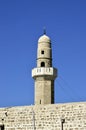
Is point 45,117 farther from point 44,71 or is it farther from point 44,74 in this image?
point 44,71

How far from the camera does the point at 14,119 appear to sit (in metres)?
19.9

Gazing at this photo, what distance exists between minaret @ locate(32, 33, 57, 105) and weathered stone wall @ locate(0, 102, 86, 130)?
3.90 m

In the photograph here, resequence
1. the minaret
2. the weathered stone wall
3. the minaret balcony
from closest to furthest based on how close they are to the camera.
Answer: the weathered stone wall, the minaret, the minaret balcony

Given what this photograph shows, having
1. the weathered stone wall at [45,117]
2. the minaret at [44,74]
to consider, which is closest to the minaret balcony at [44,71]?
the minaret at [44,74]

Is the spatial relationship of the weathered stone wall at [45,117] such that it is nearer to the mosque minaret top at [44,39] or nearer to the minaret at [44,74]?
the minaret at [44,74]

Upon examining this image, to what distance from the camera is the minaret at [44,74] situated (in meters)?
24.0

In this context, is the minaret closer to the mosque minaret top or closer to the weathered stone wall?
the mosque minaret top

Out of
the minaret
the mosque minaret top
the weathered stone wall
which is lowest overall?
the weathered stone wall

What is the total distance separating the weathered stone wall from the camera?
18.0 metres

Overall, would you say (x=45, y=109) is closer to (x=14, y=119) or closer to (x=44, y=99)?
(x=14, y=119)

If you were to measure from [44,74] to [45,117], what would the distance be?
18.1 ft

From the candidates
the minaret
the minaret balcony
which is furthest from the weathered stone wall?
the minaret balcony

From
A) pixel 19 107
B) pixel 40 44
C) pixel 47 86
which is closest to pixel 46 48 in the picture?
pixel 40 44

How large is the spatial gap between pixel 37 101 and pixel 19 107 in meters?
4.21
